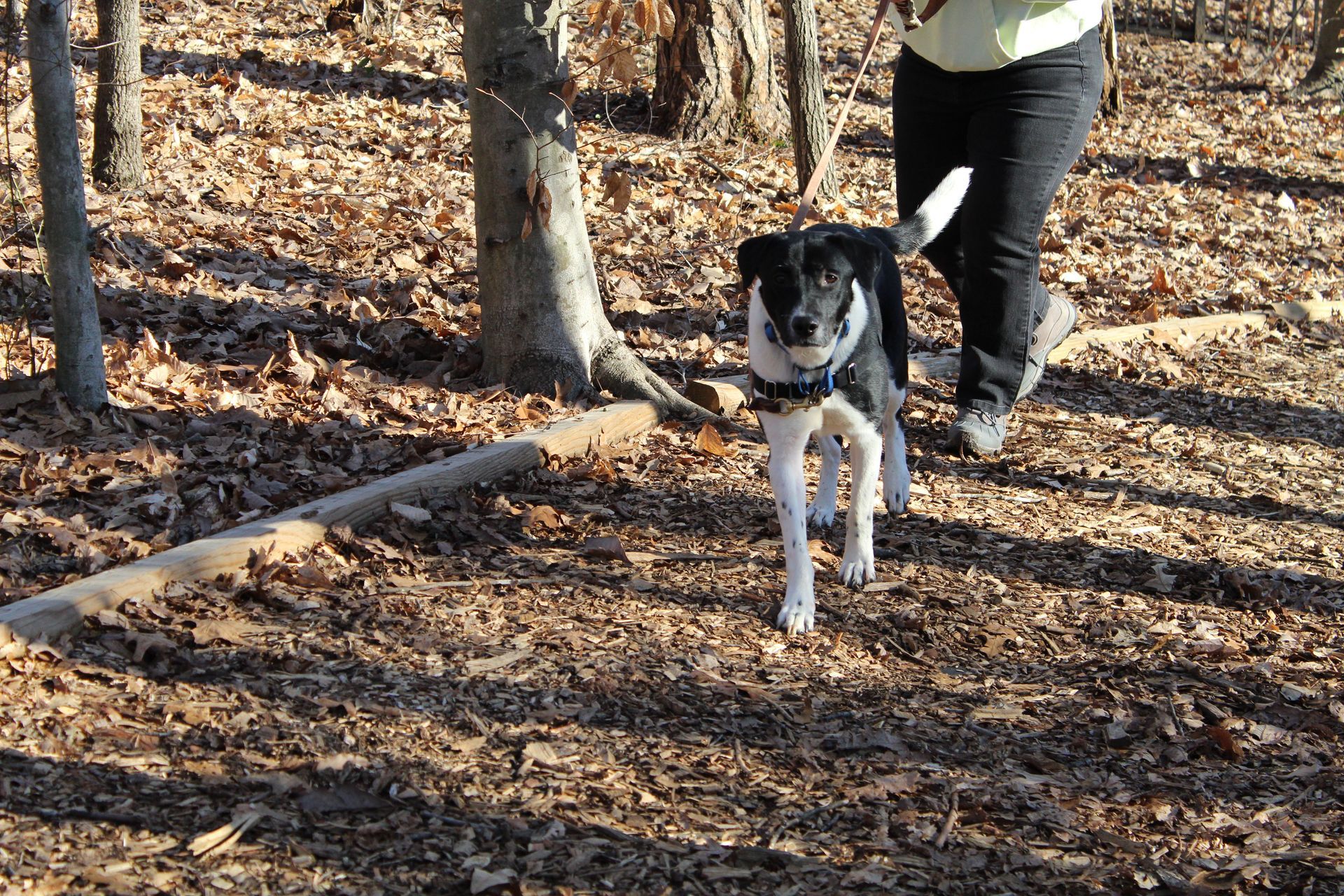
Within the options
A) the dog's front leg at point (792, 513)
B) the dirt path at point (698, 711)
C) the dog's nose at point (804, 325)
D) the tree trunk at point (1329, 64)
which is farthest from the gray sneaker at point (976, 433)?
the tree trunk at point (1329, 64)

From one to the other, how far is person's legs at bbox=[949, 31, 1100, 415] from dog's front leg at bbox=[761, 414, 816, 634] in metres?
1.77

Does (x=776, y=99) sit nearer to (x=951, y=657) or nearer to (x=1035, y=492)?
(x=1035, y=492)

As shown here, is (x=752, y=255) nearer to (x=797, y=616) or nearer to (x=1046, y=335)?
(x=797, y=616)

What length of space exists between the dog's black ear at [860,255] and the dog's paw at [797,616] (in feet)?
3.42

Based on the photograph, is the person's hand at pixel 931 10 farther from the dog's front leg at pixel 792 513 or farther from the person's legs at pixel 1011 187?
the dog's front leg at pixel 792 513

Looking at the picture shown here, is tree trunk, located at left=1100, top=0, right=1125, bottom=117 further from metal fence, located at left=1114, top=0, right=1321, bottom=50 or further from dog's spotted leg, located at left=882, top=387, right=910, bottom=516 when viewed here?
dog's spotted leg, located at left=882, top=387, right=910, bottom=516

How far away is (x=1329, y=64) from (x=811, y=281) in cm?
1322

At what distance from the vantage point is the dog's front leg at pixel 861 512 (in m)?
3.91

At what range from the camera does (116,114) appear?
725cm

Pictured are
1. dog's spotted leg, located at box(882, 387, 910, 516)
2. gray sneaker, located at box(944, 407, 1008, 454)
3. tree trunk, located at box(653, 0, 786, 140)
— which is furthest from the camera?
tree trunk, located at box(653, 0, 786, 140)

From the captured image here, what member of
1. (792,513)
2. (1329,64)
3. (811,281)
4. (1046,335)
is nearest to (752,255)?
(811,281)

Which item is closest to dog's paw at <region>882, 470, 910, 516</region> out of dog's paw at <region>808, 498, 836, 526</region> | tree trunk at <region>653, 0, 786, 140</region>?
dog's paw at <region>808, 498, 836, 526</region>

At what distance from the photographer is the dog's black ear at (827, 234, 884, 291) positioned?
12.2 feet

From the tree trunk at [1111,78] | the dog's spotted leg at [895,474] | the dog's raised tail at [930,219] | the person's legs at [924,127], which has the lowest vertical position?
the dog's spotted leg at [895,474]
